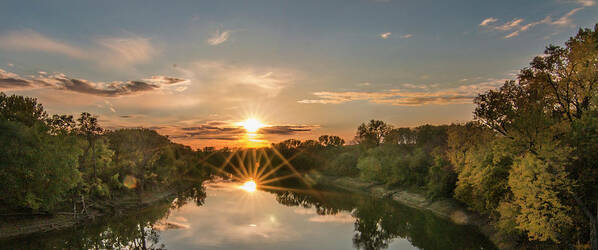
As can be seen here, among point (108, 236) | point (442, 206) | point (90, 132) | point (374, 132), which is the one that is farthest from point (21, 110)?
point (374, 132)

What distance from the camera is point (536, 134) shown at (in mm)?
25203

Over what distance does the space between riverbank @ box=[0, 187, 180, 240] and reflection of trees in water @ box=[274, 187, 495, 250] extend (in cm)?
3071

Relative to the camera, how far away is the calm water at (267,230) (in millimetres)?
38031

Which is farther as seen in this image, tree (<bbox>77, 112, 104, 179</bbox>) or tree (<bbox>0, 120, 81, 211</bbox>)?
tree (<bbox>77, 112, 104, 179</bbox>)

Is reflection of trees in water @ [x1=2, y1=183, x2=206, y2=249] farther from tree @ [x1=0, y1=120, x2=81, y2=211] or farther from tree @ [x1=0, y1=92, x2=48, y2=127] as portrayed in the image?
tree @ [x1=0, y1=92, x2=48, y2=127]

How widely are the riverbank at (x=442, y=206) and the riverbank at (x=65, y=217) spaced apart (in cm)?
5311

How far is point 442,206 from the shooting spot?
57.3m

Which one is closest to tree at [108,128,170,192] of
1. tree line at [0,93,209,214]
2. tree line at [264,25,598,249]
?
tree line at [0,93,209,214]

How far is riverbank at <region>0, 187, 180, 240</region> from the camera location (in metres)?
38.2

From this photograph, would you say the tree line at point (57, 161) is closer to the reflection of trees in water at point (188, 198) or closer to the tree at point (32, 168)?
the tree at point (32, 168)

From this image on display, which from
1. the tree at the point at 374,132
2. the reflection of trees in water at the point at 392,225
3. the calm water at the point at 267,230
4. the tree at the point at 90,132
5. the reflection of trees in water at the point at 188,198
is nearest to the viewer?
the calm water at the point at 267,230

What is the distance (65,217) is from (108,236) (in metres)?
9.67

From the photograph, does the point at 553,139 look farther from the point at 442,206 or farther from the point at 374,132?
the point at 374,132

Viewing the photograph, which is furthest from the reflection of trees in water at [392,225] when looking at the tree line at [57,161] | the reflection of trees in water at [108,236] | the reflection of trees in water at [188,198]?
the tree line at [57,161]
